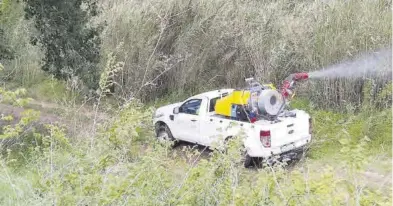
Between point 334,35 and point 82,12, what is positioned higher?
point 82,12

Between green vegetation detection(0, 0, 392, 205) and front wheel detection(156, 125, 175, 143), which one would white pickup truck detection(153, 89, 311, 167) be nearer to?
front wheel detection(156, 125, 175, 143)

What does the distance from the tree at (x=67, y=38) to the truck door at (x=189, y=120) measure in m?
2.19

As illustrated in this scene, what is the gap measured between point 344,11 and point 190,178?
972cm

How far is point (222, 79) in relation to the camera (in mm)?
16547

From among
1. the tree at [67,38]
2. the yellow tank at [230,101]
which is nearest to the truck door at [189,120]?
the yellow tank at [230,101]

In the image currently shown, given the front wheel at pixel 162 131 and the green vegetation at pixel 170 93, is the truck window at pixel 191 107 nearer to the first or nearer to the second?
the front wheel at pixel 162 131

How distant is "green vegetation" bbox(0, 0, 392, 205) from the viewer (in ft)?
18.7

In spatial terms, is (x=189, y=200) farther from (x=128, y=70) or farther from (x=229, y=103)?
(x=128, y=70)

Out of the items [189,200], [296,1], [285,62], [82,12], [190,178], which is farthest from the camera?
[296,1]

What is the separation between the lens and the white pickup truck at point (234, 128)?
11.2m

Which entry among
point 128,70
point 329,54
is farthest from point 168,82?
point 329,54

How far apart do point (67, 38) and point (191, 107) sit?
3137mm

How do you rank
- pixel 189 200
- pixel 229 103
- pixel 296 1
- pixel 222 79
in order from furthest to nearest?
pixel 296 1
pixel 222 79
pixel 229 103
pixel 189 200

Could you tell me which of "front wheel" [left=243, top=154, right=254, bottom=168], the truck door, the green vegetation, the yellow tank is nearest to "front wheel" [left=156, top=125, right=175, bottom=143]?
the truck door
